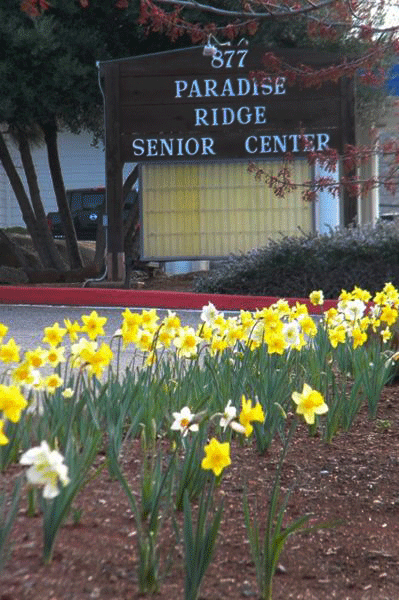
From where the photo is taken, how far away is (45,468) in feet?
10.8

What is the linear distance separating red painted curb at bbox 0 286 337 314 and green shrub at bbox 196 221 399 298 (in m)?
0.70

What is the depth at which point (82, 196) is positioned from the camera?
33.0 m

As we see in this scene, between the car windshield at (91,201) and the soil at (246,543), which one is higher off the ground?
the car windshield at (91,201)

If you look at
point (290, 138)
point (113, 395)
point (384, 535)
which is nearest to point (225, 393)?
point (113, 395)

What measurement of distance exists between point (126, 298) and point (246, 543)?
39.1 feet

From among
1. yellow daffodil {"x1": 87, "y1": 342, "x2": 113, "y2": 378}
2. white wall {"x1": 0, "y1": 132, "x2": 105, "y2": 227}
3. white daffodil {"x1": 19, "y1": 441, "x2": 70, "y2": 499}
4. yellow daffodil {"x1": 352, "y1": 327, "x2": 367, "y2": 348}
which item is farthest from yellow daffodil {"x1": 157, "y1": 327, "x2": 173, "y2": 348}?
white wall {"x1": 0, "y1": 132, "x2": 105, "y2": 227}

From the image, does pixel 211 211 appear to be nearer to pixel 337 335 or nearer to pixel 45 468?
pixel 337 335

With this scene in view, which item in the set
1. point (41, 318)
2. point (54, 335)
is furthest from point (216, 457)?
point (41, 318)

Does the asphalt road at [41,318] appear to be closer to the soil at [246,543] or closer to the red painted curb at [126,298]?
the red painted curb at [126,298]

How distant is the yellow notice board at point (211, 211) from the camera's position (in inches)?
698

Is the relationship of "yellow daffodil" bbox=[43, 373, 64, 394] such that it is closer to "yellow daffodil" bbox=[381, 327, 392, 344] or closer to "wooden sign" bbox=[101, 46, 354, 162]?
"yellow daffodil" bbox=[381, 327, 392, 344]

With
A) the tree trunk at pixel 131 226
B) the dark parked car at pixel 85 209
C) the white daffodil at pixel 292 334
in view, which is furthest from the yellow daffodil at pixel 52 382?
the dark parked car at pixel 85 209

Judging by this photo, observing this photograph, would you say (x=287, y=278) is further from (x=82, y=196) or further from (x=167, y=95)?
(x=82, y=196)

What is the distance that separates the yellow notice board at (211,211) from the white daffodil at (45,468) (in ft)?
47.1
